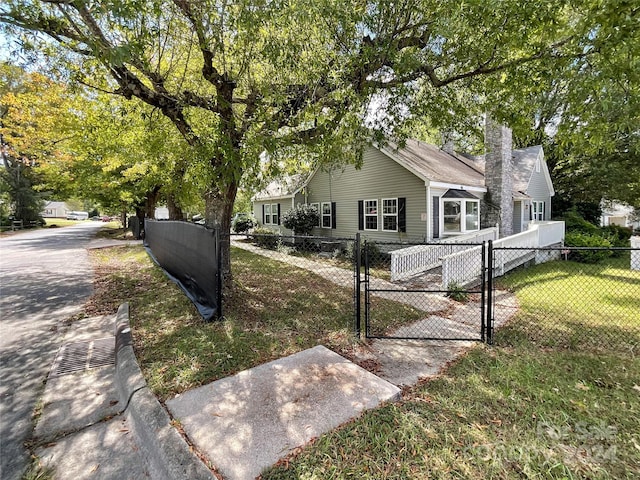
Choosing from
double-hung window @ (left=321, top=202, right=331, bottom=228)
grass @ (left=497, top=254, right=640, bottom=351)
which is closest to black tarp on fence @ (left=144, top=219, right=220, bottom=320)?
grass @ (left=497, top=254, right=640, bottom=351)

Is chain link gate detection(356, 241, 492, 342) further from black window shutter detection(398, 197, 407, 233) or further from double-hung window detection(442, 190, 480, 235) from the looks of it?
double-hung window detection(442, 190, 480, 235)

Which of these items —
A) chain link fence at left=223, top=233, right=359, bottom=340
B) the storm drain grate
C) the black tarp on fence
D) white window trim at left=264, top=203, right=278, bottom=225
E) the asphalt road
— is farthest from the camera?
white window trim at left=264, top=203, right=278, bottom=225

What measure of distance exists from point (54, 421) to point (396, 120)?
6.61m

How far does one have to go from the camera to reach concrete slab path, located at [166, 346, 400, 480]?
7.70ft

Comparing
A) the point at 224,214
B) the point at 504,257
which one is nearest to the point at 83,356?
the point at 224,214

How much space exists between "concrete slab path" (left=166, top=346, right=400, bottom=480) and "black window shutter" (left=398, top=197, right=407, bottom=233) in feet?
30.2

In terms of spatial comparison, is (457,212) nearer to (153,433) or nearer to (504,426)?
(504,426)

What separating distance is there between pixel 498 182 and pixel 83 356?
1404 centimetres

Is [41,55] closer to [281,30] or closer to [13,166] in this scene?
[281,30]

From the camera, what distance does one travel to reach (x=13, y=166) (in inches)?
1108

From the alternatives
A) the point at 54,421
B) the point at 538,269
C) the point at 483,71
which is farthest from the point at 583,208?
the point at 54,421

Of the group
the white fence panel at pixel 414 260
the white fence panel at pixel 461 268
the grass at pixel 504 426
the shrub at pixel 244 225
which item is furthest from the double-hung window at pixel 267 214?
the grass at pixel 504 426

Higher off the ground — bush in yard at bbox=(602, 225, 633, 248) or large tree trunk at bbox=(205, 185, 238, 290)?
large tree trunk at bbox=(205, 185, 238, 290)

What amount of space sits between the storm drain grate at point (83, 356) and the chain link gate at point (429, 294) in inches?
136
